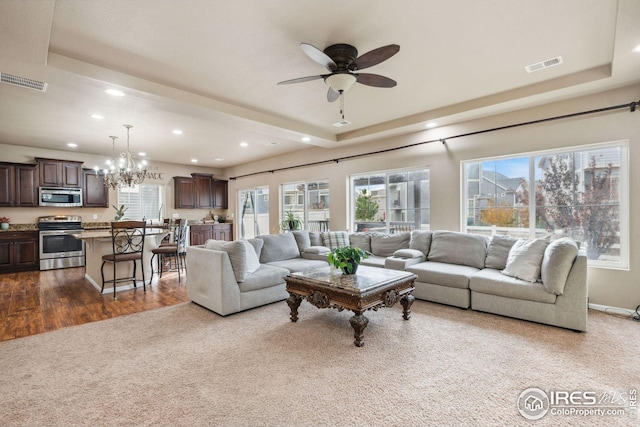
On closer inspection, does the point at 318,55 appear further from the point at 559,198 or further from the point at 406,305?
the point at 559,198

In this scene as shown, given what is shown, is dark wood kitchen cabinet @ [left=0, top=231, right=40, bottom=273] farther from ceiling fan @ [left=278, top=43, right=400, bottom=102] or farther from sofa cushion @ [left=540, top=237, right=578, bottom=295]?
sofa cushion @ [left=540, top=237, right=578, bottom=295]

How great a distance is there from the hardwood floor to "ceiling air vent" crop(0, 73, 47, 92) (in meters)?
2.59

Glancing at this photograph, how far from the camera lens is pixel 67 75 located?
2979mm

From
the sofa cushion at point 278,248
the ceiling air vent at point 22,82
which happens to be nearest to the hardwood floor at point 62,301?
the sofa cushion at point 278,248

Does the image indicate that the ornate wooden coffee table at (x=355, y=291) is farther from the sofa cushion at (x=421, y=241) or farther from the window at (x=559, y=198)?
the window at (x=559, y=198)

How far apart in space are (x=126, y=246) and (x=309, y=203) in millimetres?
3855

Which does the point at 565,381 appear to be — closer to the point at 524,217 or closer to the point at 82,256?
the point at 524,217

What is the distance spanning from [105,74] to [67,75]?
1.03ft

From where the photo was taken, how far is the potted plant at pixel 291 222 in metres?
7.07

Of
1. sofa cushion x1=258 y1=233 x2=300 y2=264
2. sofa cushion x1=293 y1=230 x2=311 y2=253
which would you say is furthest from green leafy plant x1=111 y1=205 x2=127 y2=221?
sofa cushion x1=293 y1=230 x2=311 y2=253

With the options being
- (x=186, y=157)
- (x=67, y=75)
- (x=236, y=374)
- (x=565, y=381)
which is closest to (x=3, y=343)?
(x=236, y=374)

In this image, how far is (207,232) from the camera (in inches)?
360

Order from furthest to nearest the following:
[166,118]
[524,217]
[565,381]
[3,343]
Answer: [166,118], [524,217], [3,343], [565,381]

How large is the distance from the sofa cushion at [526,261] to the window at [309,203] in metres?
3.89
